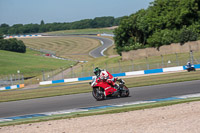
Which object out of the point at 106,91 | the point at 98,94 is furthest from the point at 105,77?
the point at 98,94

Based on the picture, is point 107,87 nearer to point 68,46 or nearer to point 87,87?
point 87,87

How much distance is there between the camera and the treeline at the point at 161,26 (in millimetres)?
51125

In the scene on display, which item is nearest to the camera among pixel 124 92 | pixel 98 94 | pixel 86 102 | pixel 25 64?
pixel 86 102

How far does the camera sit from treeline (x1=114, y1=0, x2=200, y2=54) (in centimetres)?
5112

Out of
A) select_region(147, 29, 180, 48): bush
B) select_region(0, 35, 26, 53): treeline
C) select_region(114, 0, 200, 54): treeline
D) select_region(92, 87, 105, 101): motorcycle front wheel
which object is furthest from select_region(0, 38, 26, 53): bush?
select_region(92, 87, 105, 101): motorcycle front wheel

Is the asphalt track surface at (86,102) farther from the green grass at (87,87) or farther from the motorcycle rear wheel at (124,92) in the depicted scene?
the green grass at (87,87)

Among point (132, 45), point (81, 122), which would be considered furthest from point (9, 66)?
point (81, 122)

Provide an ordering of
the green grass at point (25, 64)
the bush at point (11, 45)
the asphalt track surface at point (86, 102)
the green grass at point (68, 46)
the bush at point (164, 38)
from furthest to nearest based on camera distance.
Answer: the bush at point (11, 45) < the green grass at point (68, 46) < the green grass at point (25, 64) < the bush at point (164, 38) < the asphalt track surface at point (86, 102)

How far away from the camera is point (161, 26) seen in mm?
57500

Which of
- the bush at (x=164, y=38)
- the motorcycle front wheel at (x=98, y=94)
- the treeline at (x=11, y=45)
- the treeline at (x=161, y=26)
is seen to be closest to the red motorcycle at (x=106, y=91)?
the motorcycle front wheel at (x=98, y=94)

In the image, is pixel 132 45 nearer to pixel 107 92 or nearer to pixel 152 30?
pixel 152 30

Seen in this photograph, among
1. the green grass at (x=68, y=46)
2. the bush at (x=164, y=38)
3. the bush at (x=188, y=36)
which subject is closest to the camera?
the bush at (x=188, y=36)

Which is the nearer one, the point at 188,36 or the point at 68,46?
the point at 188,36

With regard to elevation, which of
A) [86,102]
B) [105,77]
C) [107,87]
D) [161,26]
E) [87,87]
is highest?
[161,26]
